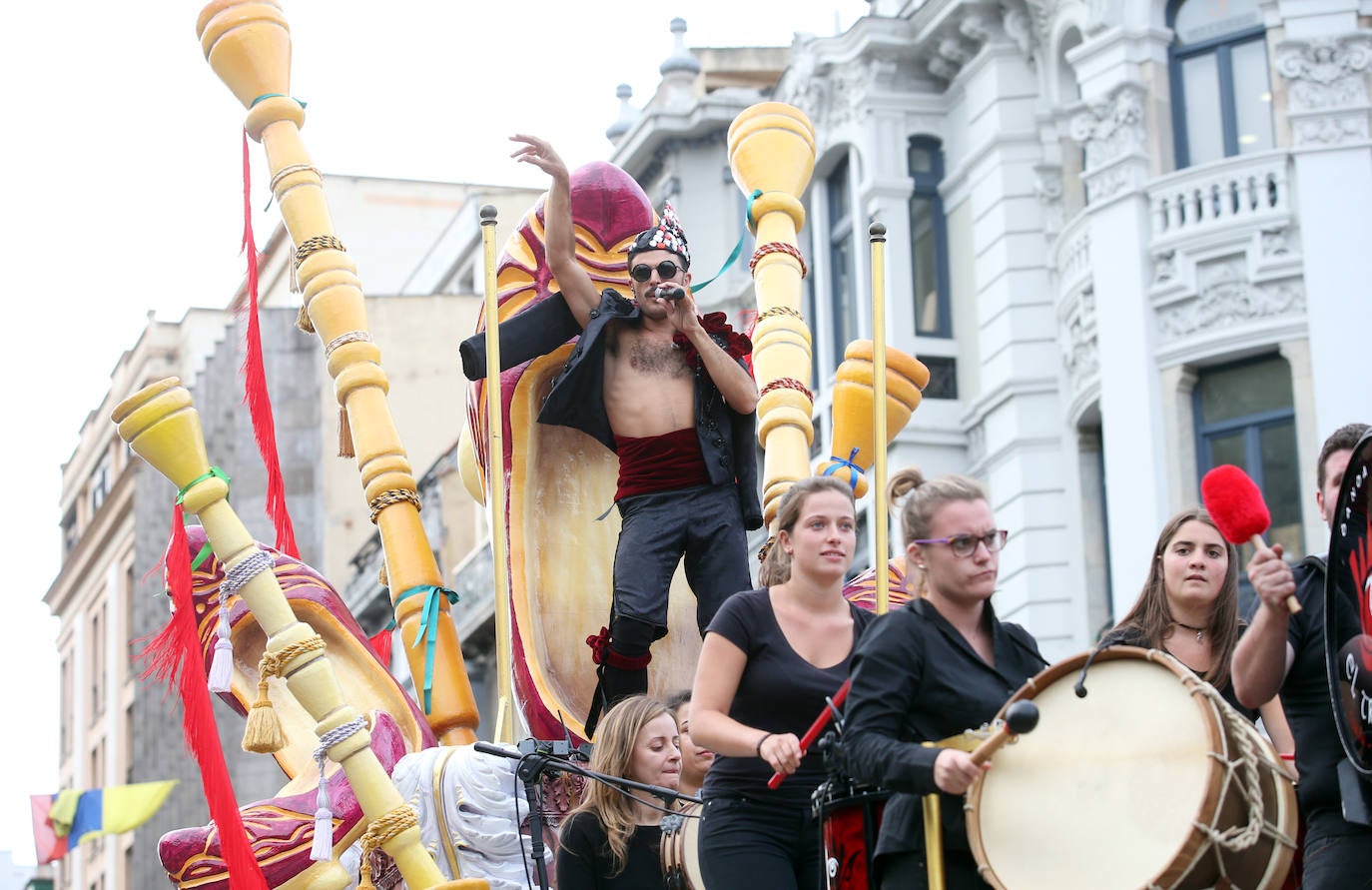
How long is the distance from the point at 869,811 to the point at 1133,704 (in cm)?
84

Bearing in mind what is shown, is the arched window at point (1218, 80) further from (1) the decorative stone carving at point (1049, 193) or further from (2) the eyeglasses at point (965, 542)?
(2) the eyeglasses at point (965, 542)

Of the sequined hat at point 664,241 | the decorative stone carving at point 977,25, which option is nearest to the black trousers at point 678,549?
the sequined hat at point 664,241

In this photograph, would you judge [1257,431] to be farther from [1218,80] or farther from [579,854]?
[579,854]

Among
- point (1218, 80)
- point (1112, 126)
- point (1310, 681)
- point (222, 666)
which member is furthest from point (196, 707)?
point (1218, 80)

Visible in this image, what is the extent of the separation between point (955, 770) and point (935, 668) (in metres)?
0.48

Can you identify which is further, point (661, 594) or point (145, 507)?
point (145, 507)

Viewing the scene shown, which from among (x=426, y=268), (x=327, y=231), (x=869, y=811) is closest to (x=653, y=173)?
(x=426, y=268)

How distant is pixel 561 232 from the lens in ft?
29.7

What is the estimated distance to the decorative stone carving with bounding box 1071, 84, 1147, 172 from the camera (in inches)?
843

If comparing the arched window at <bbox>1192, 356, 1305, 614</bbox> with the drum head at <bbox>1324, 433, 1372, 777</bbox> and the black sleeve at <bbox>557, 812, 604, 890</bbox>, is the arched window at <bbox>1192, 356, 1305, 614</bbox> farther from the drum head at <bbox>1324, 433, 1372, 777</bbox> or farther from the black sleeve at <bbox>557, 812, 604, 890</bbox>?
the drum head at <bbox>1324, 433, 1372, 777</bbox>

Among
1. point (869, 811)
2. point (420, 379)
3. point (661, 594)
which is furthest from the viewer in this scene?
point (420, 379)

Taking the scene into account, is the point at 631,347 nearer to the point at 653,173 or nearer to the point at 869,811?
the point at 869,811

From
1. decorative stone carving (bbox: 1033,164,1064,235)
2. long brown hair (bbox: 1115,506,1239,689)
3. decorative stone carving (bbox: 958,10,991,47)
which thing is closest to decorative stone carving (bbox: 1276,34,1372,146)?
decorative stone carving (bbox: 1033,164,1064,235)

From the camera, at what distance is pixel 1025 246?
2386 cm
